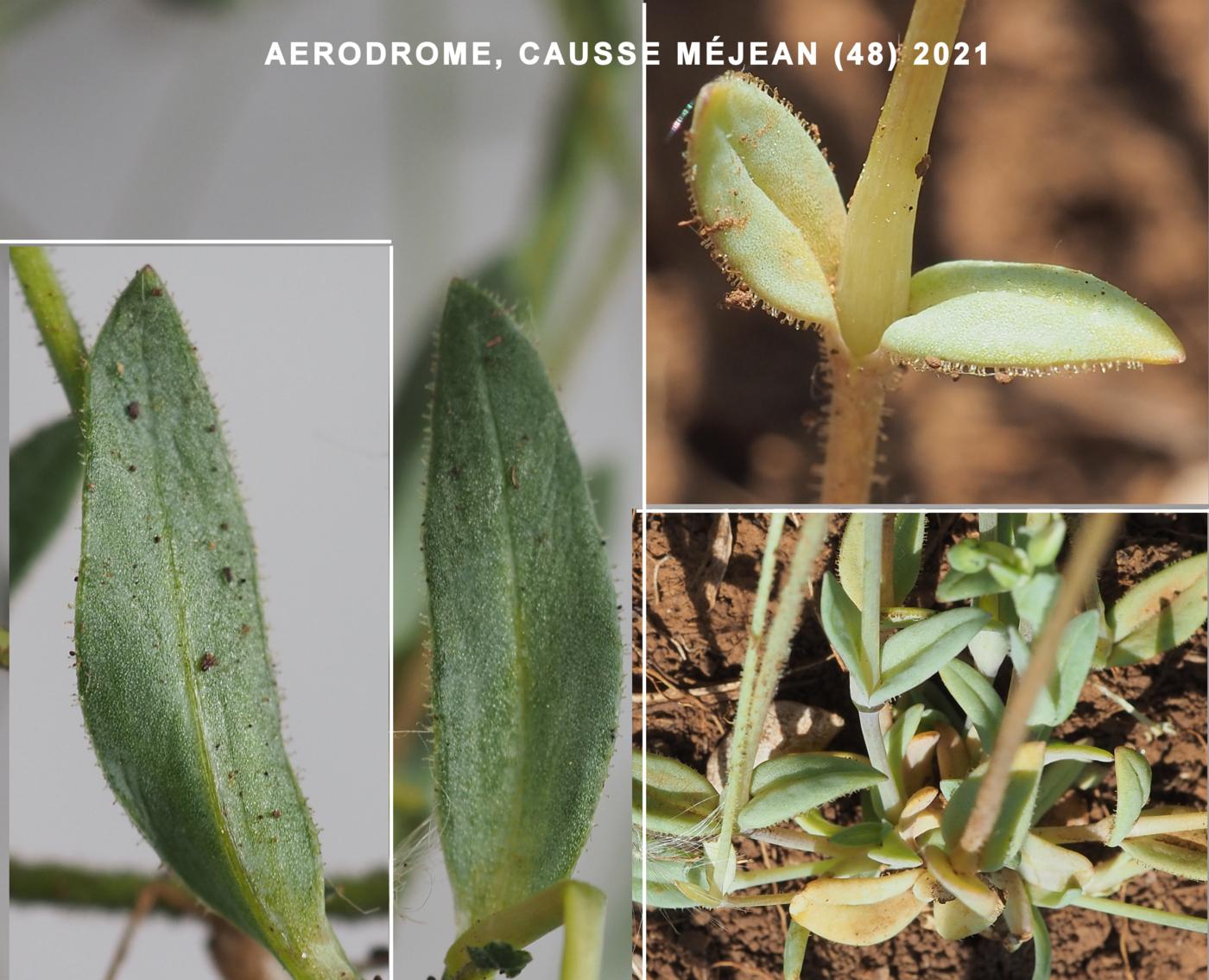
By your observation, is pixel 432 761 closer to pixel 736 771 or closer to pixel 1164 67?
pixel 736 771

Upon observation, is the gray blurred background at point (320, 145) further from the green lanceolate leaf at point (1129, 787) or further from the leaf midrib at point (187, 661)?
the green lanceolate leaf at point (1129, 787)

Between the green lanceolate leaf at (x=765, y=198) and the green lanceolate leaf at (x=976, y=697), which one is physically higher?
the green lanceolate leaf at (x=765, y=198)

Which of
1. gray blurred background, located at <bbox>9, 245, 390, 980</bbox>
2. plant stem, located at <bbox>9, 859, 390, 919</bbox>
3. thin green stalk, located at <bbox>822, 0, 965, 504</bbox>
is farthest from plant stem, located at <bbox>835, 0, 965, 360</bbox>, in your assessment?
plant stem, located at <bbox>9, 859, 390, 919</bbox>

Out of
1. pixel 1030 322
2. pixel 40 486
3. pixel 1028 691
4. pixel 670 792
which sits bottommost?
pixel 670 792

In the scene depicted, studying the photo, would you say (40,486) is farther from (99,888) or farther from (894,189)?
(894,189)

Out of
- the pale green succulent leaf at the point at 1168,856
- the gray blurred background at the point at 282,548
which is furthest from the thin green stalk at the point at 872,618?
the gray blurred background at the point at 282,548

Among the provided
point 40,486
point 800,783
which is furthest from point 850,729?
point 40,486

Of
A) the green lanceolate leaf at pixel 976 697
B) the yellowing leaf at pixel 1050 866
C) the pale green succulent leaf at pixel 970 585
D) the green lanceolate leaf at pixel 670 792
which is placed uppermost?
the pale green succulent leaf at pixel 970 585
